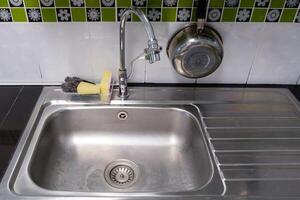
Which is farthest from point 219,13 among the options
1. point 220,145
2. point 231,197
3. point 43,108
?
point 43,108

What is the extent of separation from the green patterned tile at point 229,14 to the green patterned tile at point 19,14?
0.64 metres

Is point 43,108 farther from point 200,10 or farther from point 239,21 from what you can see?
point 239,21

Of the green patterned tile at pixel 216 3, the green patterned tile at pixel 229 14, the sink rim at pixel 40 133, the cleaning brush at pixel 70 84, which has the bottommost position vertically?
the sink rim at pixel 40 133

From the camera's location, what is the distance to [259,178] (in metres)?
0.69

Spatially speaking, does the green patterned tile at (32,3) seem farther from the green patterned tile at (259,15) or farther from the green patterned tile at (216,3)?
the green patterned tile at (259,15)

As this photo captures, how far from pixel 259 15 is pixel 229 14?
0.10 metres

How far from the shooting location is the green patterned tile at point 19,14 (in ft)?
2.67

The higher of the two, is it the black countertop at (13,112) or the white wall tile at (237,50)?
the white wall tile at (237,50)

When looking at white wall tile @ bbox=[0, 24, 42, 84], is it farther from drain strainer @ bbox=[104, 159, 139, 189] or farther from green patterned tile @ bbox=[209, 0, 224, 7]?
green patterned tile @ bbox=[209, 0, 224, 7]

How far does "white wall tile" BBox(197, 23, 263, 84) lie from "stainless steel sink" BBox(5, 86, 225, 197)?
20cm

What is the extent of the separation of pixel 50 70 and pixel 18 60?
0.36ft

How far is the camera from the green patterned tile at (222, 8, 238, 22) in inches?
33.1

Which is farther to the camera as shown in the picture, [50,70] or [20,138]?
[50,70]

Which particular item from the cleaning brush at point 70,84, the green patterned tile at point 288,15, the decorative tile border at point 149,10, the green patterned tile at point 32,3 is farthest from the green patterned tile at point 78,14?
the green patterned tile at point 288,15
